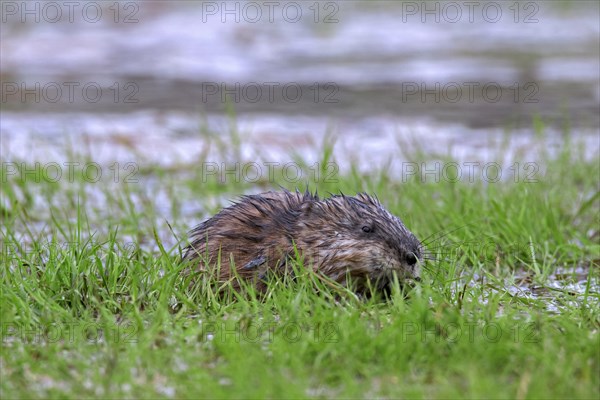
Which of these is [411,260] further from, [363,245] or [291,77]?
[291,77]

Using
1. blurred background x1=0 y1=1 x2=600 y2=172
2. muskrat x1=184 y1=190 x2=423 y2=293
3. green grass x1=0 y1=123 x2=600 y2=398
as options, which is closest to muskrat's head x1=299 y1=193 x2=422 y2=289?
muskrat x1=184 y1=190 x2=423 y2=293

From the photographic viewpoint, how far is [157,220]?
25.8 feet

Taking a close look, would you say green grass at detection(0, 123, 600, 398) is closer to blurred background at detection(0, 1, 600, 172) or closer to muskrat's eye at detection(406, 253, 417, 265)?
muskrat's eye at detection(406, 253, 417, 265)

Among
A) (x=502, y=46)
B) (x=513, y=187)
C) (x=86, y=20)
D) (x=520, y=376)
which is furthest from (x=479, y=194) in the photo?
(x=86, y=20)

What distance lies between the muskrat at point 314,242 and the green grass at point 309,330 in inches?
4.8

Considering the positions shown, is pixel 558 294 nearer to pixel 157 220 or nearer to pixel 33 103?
pixel 157 220

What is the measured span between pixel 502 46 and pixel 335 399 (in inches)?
634

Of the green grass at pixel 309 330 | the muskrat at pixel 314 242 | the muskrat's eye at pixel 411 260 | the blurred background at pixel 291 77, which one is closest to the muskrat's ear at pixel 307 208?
the muskrat at pixel 314 242

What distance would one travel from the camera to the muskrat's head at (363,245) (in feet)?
17.3

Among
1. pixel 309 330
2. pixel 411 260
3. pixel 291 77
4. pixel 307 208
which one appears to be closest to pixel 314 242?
pixel 307 208

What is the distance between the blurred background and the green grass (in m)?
2.95

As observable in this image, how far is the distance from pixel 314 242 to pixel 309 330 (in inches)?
32.0

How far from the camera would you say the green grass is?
164 inches

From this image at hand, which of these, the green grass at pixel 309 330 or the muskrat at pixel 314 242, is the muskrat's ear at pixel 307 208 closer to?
the muskrat at pixel 314 242
